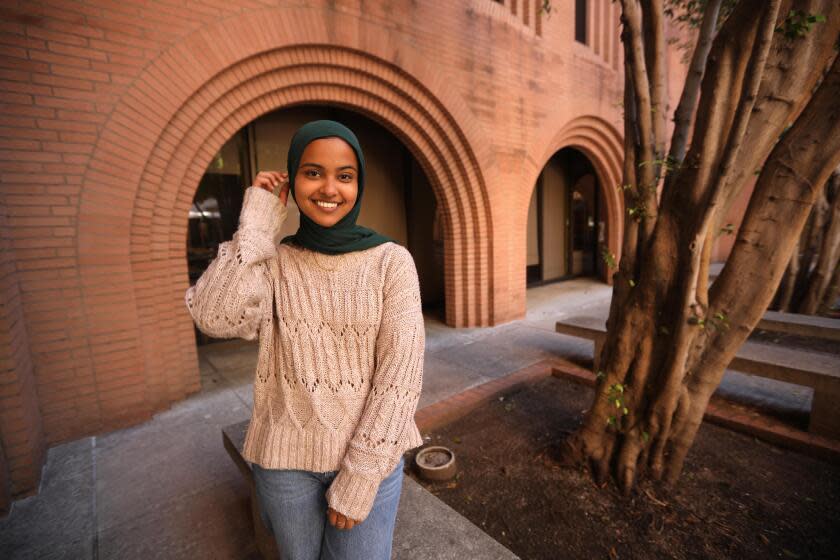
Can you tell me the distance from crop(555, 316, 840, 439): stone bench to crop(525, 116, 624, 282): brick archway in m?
4.41

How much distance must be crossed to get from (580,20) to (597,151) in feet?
8.93

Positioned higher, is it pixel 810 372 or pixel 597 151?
pixel 597 151

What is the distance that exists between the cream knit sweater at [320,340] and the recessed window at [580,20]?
366 inches

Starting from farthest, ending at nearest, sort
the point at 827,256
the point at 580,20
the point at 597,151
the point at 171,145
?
the point at 597,151, the point at 580,20, the point at 827,256, the point at 171,145

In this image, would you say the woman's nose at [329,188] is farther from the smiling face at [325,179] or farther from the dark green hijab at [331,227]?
the dark green hijab at [331,227]

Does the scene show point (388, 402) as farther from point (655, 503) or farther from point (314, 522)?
point (655, 503)

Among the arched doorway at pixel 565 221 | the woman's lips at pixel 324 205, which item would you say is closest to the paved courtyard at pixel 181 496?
the woman's lips at pixel 324 205

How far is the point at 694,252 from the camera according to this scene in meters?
2.26

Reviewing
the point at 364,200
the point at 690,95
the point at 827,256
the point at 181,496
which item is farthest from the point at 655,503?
the point at 827,256

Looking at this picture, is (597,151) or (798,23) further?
(597,151)

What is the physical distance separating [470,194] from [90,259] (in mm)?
4835

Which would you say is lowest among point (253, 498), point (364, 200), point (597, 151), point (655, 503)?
point (655, 503)

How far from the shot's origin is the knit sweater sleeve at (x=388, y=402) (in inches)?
48.8

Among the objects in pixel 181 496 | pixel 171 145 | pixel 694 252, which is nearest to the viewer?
pixel 694 252
